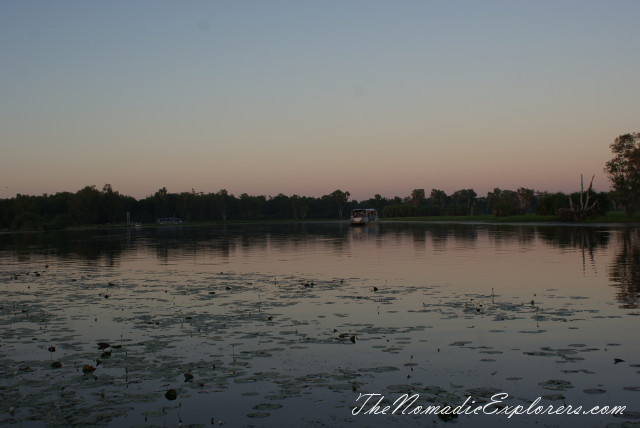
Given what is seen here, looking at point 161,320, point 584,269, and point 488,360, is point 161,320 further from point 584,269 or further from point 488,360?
point 584,269

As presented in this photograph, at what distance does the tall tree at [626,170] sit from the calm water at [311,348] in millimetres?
110511

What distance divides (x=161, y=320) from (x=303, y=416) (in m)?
9.59

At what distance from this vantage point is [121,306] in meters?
20.4

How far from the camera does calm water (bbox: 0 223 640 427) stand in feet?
31.2

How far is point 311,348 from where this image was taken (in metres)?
13.5

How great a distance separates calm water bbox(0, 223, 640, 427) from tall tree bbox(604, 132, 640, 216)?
363 ft

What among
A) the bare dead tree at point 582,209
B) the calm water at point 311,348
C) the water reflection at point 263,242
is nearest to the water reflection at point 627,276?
the calm water at point 311,348

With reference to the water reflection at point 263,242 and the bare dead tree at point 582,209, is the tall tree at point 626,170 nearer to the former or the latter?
the bare dead tree at point 582,209

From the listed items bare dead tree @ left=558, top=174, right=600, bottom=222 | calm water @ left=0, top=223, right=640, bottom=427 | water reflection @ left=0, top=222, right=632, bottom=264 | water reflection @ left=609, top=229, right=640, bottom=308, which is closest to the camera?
calm water @ left=0, top=223, right=640, bottom=427

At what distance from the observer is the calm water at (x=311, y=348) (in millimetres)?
9508

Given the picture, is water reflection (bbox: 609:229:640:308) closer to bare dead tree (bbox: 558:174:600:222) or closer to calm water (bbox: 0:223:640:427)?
calm water (bbox: 0:223:640:427)

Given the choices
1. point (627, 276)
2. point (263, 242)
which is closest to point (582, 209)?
point (263, 242)

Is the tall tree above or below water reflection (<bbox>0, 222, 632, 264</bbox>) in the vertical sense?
above

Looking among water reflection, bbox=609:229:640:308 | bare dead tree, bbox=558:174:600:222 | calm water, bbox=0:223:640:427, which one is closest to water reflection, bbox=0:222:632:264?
water reflection, bbox=609:229:640:308
